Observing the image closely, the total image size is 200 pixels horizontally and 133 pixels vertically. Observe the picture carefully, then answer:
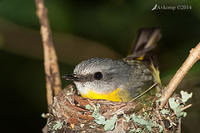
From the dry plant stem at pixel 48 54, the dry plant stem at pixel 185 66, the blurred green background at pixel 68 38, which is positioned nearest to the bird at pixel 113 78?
the dry plant stem at pixel 48 54

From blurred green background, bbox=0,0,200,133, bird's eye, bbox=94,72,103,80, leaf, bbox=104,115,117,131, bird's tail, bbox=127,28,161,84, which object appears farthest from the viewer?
blurred green background, bbox=0,0,200,133

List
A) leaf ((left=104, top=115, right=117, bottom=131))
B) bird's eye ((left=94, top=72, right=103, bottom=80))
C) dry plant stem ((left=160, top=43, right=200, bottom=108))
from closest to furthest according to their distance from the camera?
dry plant stem ((left=160, top=43, right=200, bottom=108)), leaf ((left=104, top=115, right=117, bottom=131)), bird's eye ((left=94, top=72, right=103, bottom=80))

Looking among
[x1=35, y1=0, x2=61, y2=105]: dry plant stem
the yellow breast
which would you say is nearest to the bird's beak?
[x1=35, y1=0, x2=61, y2=105]: dry plant stem

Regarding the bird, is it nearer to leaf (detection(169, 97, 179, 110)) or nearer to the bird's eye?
the bird's eye

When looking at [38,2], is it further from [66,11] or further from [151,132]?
[151,132]

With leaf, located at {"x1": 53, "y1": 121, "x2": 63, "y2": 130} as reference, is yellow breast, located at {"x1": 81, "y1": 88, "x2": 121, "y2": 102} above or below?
above

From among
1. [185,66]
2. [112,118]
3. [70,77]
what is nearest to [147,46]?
[70,77]

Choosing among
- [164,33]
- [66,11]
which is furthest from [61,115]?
[164,33]
